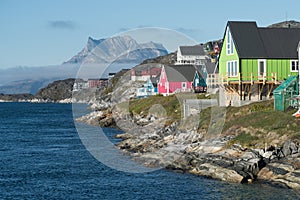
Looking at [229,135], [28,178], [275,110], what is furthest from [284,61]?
[28,178]

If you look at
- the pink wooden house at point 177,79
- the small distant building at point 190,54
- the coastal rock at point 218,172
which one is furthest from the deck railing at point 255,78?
the small distant building at point 190,54

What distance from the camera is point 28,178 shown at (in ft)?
153

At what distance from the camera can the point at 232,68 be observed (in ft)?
214

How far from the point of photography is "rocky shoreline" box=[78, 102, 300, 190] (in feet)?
133

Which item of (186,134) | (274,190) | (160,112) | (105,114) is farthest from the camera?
(105,114)

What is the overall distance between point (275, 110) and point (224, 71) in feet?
48.8

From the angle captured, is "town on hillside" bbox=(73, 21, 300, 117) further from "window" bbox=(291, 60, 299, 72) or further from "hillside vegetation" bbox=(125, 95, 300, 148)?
"hillside vegetation" bbox=(125, 95, 300, 148)

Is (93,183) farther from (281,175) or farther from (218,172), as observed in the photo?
(281,175)

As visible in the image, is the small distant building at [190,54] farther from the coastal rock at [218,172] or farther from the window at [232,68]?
the coastal rock at [218,172]

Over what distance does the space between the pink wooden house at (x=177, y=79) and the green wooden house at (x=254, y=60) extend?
A: 42.7 metres

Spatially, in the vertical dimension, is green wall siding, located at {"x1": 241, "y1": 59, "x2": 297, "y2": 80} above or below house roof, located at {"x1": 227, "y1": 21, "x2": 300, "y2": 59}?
below

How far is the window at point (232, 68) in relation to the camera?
63975 mm

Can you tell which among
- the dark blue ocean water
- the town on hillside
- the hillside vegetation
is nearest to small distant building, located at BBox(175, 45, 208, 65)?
the town on hillside

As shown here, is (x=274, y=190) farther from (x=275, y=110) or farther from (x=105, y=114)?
(x=105, y=114)
